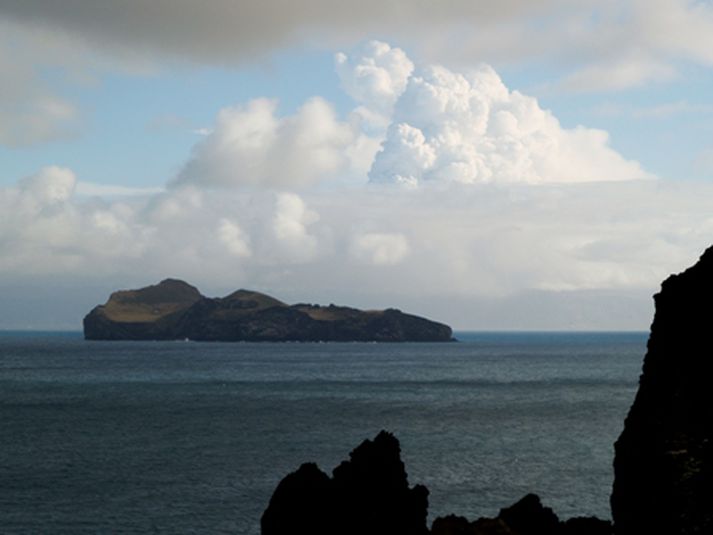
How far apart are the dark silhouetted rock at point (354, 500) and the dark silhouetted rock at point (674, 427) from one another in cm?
1149

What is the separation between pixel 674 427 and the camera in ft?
65.7

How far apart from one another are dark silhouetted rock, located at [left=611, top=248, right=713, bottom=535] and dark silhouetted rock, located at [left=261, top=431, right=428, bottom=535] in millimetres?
11491

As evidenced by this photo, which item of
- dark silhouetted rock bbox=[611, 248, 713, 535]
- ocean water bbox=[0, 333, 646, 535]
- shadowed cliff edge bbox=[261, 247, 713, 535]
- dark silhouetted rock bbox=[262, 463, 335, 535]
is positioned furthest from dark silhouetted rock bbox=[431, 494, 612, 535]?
ocean water bbox=[0, 333, 646, 535]

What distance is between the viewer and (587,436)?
104m

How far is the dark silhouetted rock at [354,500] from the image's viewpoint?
104 ft

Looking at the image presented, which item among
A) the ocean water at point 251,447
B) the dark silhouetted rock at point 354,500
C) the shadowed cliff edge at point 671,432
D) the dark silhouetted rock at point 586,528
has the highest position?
the shadowed cliff edge at point 671,432

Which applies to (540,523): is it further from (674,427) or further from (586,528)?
(674,427)

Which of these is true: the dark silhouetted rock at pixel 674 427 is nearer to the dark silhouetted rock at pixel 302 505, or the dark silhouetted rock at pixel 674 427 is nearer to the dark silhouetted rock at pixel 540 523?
the dark silhouetted rock at pixel 540 523

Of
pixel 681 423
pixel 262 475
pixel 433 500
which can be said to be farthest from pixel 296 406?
pixel 681 423

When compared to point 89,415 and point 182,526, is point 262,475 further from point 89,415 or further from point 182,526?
point 89,415

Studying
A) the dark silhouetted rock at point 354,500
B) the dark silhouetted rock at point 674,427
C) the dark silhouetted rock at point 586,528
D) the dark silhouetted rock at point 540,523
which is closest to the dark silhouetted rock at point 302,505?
the dark silhouetted rock at point 354,500

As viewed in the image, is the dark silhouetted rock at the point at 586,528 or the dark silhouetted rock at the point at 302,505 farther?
the dark silhouetted rock at the point at 302,505

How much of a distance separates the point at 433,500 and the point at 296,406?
3064 inches

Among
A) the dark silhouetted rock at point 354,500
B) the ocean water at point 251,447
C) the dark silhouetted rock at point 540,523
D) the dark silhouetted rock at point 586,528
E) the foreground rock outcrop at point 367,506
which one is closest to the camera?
the dark silhouetted rock at point 586,528
